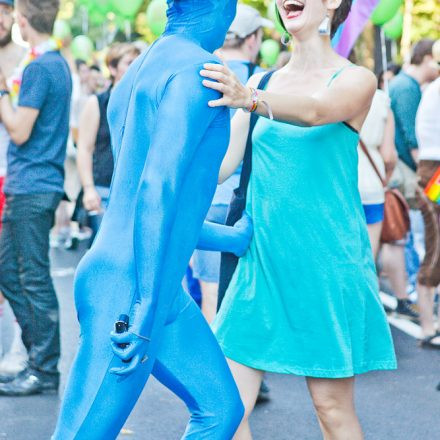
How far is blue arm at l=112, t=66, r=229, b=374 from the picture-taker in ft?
9.20

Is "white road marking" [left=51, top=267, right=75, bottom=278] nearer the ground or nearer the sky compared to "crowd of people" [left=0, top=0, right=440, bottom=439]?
nearer the ground

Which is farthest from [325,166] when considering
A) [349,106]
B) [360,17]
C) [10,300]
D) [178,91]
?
[360,17]

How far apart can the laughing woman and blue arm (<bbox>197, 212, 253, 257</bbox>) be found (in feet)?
0.11

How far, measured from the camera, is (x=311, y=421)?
5.77 metres

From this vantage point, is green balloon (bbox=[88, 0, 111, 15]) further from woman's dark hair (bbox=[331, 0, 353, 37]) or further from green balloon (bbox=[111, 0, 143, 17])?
Answer: woman's dark hair (bbox=[331, 0, 353, 37])

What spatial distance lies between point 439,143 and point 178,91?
4.90m

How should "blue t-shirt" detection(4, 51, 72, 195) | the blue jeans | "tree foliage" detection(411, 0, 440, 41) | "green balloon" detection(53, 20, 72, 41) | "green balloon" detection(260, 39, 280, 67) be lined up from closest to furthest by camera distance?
"blue t-shirt" detection(4, 51, 72, 195) → the blue jeans → "green balloon" detection(260, 39, 280, 67) → "green balloon" detection(53, 20, 72, 41) → "tree foliage" detection(411, 0, 440, 41)

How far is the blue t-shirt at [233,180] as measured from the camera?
5.93 meters

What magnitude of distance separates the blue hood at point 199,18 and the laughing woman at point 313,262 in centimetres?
61

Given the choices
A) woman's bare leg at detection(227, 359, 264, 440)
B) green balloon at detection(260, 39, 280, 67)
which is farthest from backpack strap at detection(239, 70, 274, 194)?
green balloon at detection(260, 39, 280, 67)

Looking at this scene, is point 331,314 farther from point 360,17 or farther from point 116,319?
point 360,17

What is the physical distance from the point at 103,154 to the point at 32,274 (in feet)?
6.86

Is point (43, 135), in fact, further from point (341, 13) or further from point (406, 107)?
point (406, 107)

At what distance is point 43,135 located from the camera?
6.03 m
